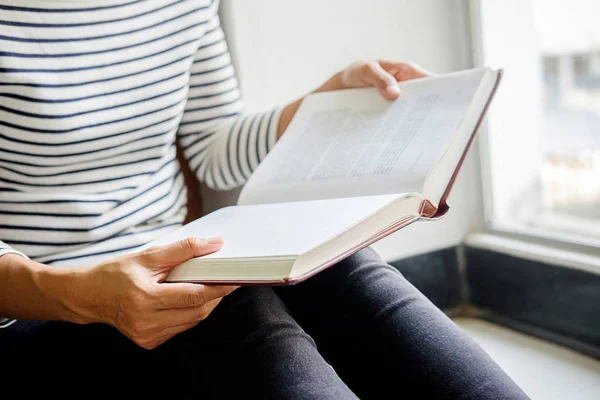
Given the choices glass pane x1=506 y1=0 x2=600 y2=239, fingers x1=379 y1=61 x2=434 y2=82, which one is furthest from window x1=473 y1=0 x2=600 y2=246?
fingers x1=379 y1=61 x2=434 y2=82

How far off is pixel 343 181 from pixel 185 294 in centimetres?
20

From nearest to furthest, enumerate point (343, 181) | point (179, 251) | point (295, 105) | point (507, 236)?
point (179, 251), point (343, 181), point (295, 105), point (507, 236)

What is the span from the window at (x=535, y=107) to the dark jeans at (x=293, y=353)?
58 centimetres

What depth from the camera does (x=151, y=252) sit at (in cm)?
58

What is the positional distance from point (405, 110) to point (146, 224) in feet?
1.15

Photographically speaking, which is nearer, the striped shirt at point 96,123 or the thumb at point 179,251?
the thumb at point 179,251

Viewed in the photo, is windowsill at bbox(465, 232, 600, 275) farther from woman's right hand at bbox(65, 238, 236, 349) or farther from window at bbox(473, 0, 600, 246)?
woman's right hand at bbox(65, 238, 236, 349)

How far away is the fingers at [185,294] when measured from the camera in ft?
1.88

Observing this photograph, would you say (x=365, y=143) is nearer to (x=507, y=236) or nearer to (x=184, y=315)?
(x=184, y=315)

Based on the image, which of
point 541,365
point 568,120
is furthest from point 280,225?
point 568,120

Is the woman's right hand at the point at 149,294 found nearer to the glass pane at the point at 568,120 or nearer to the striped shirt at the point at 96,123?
the striped shirt at the point at 96,123

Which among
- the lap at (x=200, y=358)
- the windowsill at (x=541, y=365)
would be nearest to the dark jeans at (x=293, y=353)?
the lap at (x=200, y=358)

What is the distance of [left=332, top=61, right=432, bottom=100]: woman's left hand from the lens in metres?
0.79

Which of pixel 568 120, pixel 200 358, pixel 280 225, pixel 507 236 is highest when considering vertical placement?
pixel 280 225
